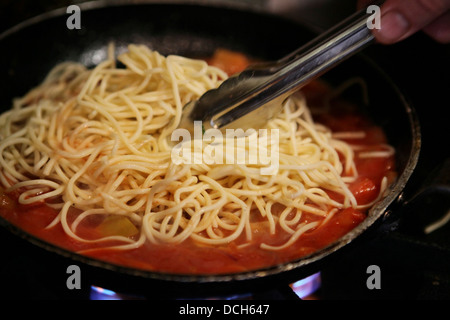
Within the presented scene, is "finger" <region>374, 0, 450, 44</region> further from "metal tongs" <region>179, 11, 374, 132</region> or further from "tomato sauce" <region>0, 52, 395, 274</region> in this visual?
"tomato sauce" <region>0, 52, 395, 274</region>

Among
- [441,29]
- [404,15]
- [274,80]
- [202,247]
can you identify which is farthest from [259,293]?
[441,29]

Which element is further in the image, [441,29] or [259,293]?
[441,29]

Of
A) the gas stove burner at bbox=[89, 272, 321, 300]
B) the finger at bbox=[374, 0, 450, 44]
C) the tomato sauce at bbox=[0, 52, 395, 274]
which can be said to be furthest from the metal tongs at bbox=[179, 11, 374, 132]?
the gas stove burner at bbox=[89, 272, 321, 300]

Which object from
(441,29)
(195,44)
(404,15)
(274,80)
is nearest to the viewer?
(404,15)

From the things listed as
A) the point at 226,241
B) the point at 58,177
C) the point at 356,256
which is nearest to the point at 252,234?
the point at 226,241

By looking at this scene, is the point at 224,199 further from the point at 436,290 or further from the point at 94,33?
the point at 94,33

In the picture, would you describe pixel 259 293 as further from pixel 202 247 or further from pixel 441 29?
pixel 441 29
